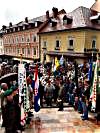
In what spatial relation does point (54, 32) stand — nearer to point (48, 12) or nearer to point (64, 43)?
point (64, 43)

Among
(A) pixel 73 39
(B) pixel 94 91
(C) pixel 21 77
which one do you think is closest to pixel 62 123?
(B) pixel 94 91

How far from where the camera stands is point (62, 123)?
11375 mm

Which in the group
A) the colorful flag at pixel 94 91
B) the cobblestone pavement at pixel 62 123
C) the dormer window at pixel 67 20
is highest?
the dormer window at pixel 67 20

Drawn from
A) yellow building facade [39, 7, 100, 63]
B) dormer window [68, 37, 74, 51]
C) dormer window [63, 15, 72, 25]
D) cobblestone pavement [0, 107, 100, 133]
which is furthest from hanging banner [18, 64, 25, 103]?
dormer window [63, 15, 72, 25]

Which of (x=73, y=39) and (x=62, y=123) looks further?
(x=73, y=39)

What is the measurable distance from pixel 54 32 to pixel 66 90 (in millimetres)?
24713

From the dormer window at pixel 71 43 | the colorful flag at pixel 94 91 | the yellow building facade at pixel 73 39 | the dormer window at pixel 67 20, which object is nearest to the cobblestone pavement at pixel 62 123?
the colorful flag at pixel 94 91

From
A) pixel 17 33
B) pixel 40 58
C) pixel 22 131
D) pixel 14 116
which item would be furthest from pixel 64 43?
pixel 14 116

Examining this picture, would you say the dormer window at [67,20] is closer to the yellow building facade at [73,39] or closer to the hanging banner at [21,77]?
the yellow building facade at [73,39]

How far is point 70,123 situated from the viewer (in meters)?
11.4

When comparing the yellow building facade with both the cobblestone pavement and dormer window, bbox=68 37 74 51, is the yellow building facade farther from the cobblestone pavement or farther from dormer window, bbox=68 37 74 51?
the cobblestone pavement

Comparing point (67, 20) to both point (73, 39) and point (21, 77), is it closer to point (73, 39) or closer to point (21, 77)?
point (73, 39)

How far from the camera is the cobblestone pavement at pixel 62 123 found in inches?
414

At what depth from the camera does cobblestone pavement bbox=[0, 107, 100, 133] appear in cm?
1052
